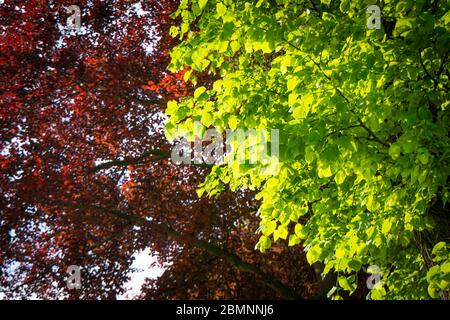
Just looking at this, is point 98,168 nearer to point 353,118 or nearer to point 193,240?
point 193,240

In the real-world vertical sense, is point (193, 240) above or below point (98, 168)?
below

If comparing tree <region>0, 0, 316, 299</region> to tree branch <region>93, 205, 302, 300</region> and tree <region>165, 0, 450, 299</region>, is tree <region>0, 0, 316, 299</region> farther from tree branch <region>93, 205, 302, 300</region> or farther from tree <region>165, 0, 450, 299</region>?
tree <region>165, 0, 450, 299</region>

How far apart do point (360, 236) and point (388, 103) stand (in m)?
1.35

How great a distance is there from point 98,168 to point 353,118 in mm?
8336

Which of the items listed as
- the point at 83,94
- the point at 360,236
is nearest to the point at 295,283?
the point at 83,94

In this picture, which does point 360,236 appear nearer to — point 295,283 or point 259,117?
point 259,117

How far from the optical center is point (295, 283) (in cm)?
1295

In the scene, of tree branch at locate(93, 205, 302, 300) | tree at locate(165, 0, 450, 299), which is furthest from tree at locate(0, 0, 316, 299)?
tree at locate(165, 0, 450, 299)

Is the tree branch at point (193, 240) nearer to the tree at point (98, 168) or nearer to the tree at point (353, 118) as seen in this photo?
the tree at point (98, 168)

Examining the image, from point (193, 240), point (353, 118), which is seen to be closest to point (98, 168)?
point (193, 240)

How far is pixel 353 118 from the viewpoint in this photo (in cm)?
378

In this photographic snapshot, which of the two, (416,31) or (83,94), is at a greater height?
(83,94)

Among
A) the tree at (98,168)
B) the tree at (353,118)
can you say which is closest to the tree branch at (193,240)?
the tree at (98,168)

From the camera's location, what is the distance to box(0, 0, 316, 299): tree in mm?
9734
